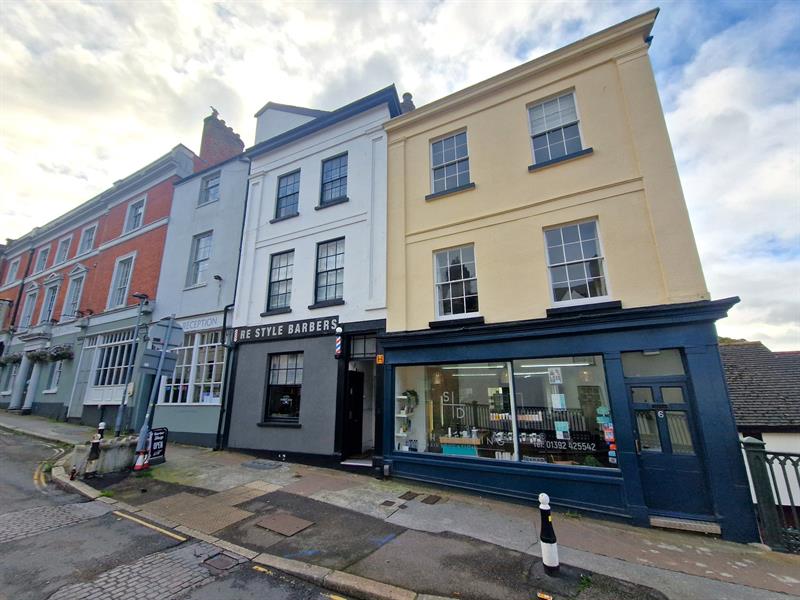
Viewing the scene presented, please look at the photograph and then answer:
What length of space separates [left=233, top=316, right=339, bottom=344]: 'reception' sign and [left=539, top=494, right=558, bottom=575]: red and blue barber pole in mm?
7409

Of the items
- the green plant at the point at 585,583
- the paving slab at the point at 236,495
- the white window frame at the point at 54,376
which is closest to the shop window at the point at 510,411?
the green plant at the point at 585,583

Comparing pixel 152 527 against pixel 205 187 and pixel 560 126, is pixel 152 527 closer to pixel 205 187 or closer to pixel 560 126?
pixel 560 126

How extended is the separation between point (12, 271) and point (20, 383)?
459 inches

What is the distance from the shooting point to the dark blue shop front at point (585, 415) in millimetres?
6141

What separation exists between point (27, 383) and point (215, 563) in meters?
25.0

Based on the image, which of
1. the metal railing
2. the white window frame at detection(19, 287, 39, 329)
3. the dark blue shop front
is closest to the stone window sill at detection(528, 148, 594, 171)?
the dark blue shop front

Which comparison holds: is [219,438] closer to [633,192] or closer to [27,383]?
[633,192]

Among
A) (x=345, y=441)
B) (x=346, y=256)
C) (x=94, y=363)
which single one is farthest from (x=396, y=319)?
(x=94, y=363)

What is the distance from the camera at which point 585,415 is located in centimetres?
727

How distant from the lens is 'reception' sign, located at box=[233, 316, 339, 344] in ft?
35.3

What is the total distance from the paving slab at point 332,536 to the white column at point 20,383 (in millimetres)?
23633

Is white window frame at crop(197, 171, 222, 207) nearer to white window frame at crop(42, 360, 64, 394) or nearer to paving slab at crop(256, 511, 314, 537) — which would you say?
white window frame at crop(42, 360, 64, 394)

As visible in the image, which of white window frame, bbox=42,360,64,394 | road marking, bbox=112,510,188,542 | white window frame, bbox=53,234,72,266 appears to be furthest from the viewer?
white window frame, bbox=53,234,72,266

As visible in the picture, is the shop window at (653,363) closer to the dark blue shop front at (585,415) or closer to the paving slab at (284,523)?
the dark blue shop front at (585,415)
